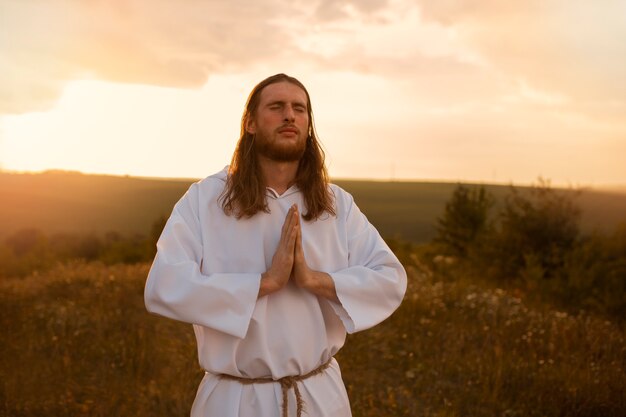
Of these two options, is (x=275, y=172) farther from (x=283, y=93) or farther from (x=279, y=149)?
(x=283, y=93)

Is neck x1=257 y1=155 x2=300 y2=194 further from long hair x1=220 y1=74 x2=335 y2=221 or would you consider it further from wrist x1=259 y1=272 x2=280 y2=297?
wrist x1=259 y1=272 x2=280 y2=297

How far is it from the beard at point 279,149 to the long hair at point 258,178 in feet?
0.35

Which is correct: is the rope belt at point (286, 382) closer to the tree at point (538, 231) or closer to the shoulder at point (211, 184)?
the shoulder at point (211, 184)

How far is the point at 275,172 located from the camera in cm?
335

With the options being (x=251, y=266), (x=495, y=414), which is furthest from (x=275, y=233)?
(x=495, y=414)

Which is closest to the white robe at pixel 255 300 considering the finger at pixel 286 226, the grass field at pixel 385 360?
the finger at pixel 286 226

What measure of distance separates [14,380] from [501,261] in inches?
638

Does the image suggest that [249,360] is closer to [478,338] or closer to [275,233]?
[275,233]

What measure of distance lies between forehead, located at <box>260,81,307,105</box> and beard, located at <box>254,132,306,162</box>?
0.66 feet

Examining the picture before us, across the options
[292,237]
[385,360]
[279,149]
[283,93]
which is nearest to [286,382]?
[292,237]

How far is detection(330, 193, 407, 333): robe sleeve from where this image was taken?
3158 mm

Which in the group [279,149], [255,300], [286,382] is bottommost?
[286,382]

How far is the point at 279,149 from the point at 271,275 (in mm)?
684

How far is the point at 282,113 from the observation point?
10.7 feet
